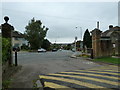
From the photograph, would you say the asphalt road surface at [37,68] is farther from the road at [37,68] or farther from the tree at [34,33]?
the tree at [34,33]

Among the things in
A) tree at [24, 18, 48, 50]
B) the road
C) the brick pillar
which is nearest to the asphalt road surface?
the road

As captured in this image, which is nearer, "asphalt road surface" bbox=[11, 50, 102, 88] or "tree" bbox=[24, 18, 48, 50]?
"asphalt road surface" bbox=[11, 50, 102, 88]

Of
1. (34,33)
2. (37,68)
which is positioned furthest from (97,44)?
(34,33)

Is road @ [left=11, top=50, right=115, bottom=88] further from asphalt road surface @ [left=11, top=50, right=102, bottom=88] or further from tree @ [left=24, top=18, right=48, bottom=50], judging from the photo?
tree @ [left=24, top=18, right=48, bottom=50]

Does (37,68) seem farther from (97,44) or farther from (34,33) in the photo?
(34,33)

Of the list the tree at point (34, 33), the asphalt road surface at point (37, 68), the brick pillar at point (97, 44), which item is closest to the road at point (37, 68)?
the asphalt road surface at point (37, 68)

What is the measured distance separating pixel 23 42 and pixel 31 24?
2111cm

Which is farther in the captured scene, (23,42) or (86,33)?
(23,42)

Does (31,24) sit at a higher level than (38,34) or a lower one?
higher

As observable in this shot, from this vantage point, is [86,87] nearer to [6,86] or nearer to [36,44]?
[6,86]

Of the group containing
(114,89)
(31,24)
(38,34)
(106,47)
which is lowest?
(114,89)

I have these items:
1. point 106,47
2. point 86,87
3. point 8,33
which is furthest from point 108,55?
point 86,87

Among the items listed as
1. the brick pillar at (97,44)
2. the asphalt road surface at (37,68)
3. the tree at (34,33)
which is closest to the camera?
the asphalt road surface at (37,68)

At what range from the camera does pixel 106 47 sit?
827 inches
